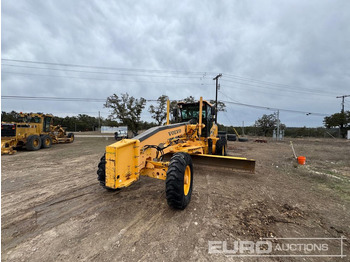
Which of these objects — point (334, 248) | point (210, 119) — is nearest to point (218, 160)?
point (210, 119)

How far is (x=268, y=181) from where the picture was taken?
4922 millimetres

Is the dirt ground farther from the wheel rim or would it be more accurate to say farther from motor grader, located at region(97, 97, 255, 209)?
motor grader, located at region(97, 97, 255, 209)

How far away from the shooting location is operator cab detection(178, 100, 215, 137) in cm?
659

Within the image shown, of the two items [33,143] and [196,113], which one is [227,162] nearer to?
[196,113]

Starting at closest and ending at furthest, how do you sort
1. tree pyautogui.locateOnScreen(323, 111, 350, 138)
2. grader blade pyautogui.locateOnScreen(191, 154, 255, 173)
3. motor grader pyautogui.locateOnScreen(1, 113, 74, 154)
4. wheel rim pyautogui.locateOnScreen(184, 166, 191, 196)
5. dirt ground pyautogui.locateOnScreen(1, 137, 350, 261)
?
1. dirt ground pyautogui.locateOnScreen(1, 137, 350, 261)
2. wheel rim pyautogui.locateOnScreen(184, 166, 191, 196)
3. grader blade pyautogui.locateOnScreen(191, 154, 255, 173)
4. motor grader pyautogui.locateOnScreen(1, 113, 74, 154)
5. tree pyautogui.locateOnScreen(323, 111, 350, 138)

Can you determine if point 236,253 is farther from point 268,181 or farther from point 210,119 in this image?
point 210,119

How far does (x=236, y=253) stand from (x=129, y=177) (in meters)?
2.02

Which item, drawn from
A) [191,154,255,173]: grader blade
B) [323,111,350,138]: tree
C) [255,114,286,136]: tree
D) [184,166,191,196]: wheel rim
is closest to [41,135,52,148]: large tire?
[191,154,255,173]: grader blade

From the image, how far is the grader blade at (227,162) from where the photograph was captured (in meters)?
5.33

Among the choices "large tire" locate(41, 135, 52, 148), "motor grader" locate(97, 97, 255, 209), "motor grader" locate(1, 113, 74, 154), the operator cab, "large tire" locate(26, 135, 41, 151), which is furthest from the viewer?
"large tire" locate(41, 135, 52, 148)

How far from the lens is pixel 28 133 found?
439 inches

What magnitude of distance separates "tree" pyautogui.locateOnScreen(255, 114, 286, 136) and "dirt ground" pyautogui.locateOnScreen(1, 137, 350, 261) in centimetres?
2901

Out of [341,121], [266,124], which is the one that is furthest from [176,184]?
[341,121]

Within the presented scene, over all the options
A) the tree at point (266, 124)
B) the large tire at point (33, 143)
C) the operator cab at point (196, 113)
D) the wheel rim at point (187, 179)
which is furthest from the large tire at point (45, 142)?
the tree at point (266, 124)
